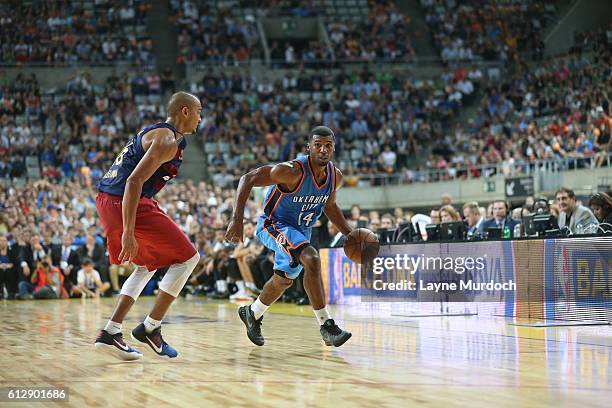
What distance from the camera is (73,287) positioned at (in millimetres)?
20438

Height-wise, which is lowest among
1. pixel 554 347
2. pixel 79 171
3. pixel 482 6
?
pixel 554 347

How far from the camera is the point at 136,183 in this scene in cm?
717

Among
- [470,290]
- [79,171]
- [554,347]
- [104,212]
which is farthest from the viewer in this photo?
[79,171]

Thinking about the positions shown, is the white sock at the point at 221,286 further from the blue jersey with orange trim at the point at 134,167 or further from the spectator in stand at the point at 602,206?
the blue jersey with orange trim at the point at 134,167

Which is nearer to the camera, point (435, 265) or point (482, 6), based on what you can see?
point (435, 265)

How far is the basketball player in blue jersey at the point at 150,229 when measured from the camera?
7.52 m

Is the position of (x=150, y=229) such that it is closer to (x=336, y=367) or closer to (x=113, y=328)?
(x=113, y=328)

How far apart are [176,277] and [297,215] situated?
1.54 metres

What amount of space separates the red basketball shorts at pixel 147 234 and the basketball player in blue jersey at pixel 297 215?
688 millimetres

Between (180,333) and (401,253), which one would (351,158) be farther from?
(180,333)

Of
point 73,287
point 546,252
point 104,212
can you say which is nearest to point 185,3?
point 73,287

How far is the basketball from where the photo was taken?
28.3 ft

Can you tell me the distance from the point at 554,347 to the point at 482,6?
108ft


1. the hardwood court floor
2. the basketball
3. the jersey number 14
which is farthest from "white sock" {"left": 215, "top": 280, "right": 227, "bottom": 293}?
the basketball
